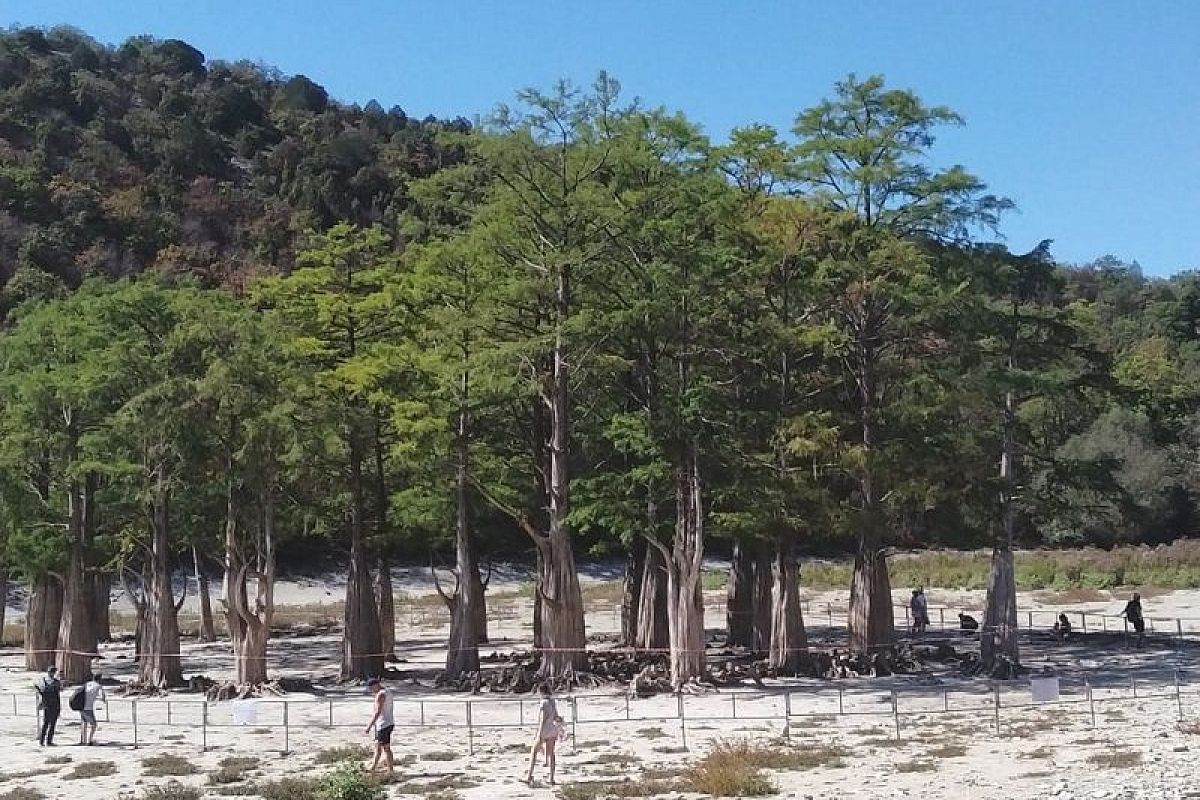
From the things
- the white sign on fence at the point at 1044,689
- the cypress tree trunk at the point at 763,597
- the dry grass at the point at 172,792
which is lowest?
the dry grass at the point at 172,792

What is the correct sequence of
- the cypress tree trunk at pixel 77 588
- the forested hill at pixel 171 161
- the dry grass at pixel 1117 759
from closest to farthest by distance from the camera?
the dry grass at pixel 1117 759, the cypress tree trunk at pixel 77 588, the forested hill at pixel 171 161

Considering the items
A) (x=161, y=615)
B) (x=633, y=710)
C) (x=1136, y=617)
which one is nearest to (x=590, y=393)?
(x=633, y=710)

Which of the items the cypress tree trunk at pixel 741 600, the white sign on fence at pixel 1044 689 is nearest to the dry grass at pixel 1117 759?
the white sign on fence at pixel 1044 689

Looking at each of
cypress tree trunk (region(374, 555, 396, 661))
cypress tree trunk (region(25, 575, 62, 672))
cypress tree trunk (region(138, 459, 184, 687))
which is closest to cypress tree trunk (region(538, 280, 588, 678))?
cypress tree trunk (region(374, 555, 396, 661))

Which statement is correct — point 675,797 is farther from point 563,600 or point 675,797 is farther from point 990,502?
point 990,502

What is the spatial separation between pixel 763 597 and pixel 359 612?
13.4 meters

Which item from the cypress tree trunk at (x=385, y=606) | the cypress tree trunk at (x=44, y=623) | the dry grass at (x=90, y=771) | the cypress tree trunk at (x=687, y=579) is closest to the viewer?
the dry grass at (x=90, y=771)

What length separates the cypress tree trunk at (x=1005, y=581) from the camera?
3584cm

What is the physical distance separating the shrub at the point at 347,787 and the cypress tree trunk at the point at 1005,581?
876 inches

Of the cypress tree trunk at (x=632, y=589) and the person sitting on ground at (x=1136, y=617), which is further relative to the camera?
the cypress tree trunk at (x=632, y=589)

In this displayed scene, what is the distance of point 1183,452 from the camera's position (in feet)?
324

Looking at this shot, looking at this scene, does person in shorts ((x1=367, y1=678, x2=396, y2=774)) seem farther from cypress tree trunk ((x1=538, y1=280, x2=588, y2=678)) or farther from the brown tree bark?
cypress tree trunk ((x1=538, y1=280, x2=588, y2=678))

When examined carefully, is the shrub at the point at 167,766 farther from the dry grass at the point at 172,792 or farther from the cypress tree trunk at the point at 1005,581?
the cypress tree trunk at the point at 1005,581

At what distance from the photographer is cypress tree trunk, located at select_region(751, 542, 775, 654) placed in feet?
137
